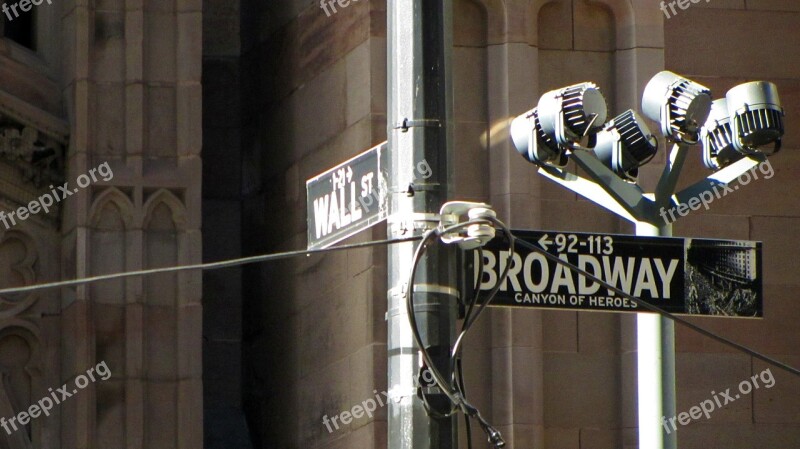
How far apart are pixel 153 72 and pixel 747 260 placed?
6579mm

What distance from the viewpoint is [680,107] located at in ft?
28.6

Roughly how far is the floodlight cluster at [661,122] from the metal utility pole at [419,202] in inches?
41.3

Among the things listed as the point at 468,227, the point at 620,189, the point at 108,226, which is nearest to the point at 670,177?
the point at 620,189

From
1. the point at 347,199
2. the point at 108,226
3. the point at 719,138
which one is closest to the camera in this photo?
the point at 347,199

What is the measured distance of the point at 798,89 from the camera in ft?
44.3

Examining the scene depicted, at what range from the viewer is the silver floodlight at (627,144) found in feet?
28.6

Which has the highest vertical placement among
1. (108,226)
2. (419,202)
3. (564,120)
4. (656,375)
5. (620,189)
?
(564,120)

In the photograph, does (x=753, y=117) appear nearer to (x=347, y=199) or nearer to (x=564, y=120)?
(x=564, y=120)

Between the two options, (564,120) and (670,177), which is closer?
(564,120)

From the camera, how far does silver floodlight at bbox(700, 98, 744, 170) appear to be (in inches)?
344

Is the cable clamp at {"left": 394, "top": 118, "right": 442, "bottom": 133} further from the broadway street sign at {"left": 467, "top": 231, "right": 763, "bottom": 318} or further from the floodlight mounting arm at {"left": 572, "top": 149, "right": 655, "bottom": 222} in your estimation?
the floodlight mounting arm at {"left": 572, "top": 149, "right": 655, "bottom": 222}

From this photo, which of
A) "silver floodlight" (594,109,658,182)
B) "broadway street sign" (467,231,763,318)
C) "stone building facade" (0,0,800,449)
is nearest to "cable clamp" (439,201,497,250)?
"broadway street sign" (467,231,763,318)

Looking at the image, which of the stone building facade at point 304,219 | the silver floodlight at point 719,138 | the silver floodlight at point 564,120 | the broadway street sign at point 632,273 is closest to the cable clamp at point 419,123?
the broadway street sign at point 632,273

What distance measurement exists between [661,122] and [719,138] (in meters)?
0.30
